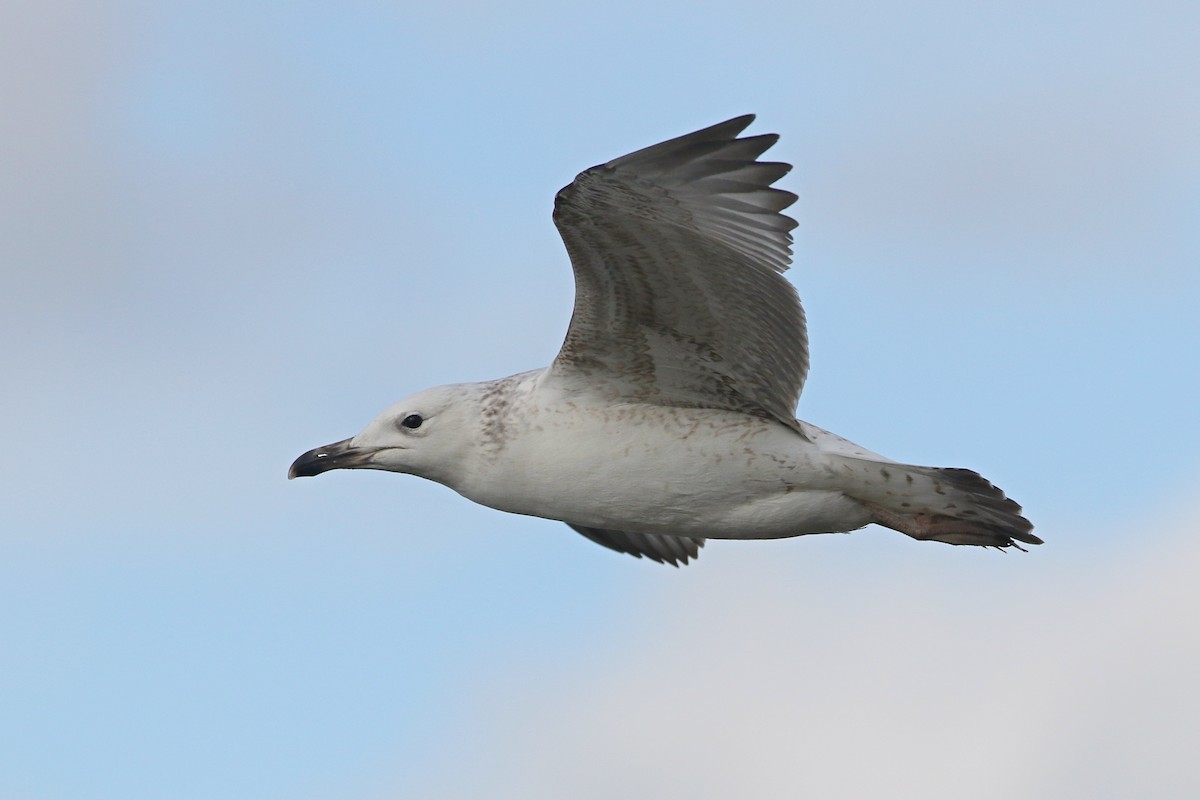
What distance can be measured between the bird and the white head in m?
0.03

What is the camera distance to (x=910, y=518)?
14023 millimetres

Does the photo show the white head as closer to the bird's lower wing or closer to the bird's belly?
the bird's belly

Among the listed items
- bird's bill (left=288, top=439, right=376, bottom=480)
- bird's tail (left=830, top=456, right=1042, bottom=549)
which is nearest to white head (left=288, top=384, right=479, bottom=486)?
bird's bill (left=288, top=439, right=376, bottom=480)

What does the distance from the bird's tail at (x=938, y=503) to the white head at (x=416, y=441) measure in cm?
251

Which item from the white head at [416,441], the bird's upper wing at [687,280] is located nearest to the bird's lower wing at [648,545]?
the white head at [416,441]

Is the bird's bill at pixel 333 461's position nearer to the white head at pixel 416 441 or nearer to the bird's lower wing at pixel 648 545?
the white head at pixel 416 441

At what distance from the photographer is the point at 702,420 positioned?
1398 cm

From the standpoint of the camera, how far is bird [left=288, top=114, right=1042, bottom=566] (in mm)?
13406

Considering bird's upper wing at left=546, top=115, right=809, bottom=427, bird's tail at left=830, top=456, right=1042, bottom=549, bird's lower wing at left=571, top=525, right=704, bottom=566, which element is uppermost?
bird's upper wing at left=546, top=115, right=809, bottom=427

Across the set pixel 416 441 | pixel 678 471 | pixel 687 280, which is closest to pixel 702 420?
pixel 678 471

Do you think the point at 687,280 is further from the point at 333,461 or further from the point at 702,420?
the point at 333,461

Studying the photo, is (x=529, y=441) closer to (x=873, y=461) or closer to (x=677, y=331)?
(x=677, y=331)

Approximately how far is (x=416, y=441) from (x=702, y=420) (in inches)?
77.8

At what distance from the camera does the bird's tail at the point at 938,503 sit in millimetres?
13734
